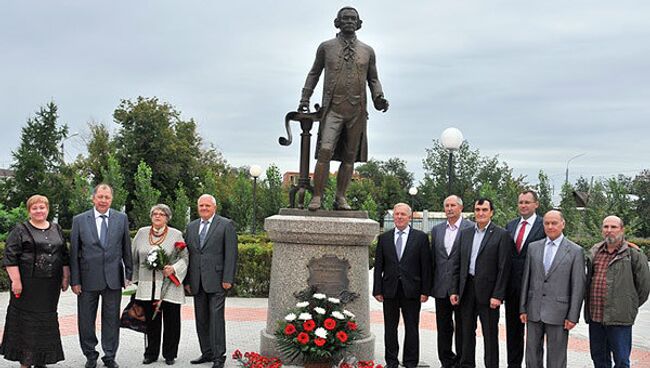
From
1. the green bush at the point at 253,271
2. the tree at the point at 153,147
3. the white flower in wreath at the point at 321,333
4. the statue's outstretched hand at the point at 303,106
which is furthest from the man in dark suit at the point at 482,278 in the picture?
the tree at the point at 153,147

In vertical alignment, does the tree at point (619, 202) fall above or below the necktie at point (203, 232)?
above

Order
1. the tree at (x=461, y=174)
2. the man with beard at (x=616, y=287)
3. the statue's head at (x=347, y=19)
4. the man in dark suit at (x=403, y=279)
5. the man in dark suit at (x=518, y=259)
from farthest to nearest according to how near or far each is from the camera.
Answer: the tree at (x=461, y=174)
the statue's head at (x=347, y=19)
the man in dark suit at (x=403, y=279)
the man in dark suit at (x=518, y=259)
the man with beard at (x=616, y=287)

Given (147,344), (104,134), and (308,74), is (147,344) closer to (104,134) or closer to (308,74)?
(308,74)

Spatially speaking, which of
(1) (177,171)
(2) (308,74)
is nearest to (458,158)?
(1) (177,171)

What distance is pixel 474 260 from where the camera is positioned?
6105 mm

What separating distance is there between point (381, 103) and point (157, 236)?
105 inches

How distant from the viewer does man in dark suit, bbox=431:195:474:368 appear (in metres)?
Answer: 6.32

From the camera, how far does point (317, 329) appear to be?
18.8 feet

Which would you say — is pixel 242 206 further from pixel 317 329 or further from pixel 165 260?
pixel 317 329

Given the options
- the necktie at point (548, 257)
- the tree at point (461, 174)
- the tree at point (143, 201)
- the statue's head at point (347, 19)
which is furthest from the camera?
the tree at point (461, 174)

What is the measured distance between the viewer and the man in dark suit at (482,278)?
5910 millimetres

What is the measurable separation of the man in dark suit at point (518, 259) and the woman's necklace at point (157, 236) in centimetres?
341

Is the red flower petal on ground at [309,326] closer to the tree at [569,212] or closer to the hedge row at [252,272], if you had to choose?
the hedge row at [252,272]

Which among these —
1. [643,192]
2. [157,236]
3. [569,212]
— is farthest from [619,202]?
[157,236]
